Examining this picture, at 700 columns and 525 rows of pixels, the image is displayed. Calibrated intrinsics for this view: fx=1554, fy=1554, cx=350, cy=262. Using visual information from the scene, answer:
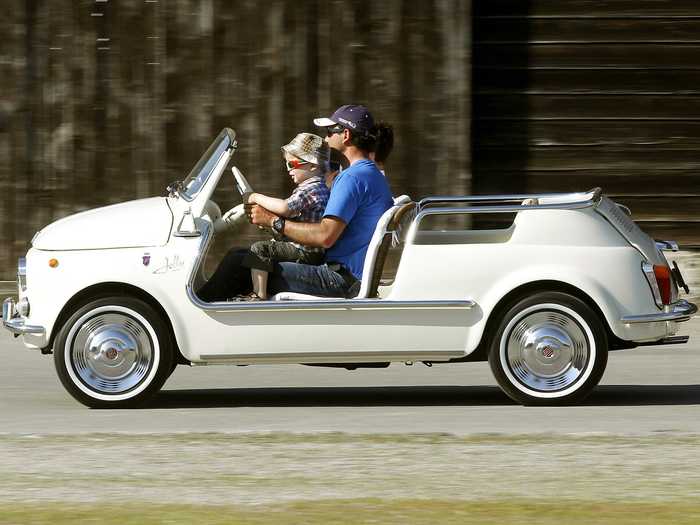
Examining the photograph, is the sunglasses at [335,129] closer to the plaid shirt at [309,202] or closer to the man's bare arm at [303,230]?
the plaid shirt at [309,202]

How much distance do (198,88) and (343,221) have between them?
215 inches

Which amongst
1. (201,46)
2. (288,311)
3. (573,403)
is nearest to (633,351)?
(573,403)

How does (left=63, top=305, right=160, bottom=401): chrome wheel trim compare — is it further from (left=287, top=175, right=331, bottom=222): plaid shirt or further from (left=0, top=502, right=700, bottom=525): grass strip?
(left=0, top=502, right=700, bottom=525): grass strip

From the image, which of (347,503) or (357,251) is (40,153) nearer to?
(357,251)

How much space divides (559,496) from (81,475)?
1915 millimetres

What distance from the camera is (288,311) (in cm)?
788

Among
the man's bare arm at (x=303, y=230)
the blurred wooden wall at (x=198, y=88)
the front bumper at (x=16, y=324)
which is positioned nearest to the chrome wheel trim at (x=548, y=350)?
the man's bare arm at (x=303, y=230)

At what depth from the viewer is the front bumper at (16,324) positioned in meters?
7.93

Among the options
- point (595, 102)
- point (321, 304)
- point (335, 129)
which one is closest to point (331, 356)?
point (321, 304)

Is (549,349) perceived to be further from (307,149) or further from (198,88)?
(198,88)

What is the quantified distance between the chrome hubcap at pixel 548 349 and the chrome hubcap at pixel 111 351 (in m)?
1.87

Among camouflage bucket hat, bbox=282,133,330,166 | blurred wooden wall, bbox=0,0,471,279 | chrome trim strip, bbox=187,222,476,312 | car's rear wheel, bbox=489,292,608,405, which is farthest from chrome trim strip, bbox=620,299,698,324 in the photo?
A: blurred wooden wall, bbox=0,0,471,279

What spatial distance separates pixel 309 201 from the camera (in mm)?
8141

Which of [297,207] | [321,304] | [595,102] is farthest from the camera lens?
[595,102]
